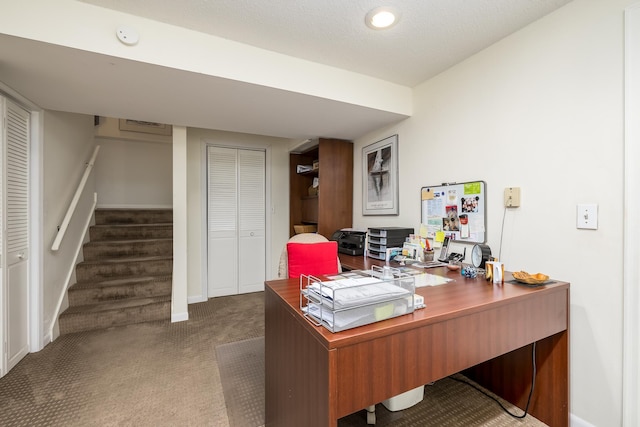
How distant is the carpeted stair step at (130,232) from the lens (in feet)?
11.6

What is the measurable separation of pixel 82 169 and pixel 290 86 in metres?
2.98

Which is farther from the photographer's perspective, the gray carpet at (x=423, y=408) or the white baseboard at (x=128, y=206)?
the white baseboard at (x=128, y=206)

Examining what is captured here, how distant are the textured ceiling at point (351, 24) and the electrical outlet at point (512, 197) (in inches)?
38.1

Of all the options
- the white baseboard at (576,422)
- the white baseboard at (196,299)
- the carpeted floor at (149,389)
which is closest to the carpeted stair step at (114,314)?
the carpeted floor at (149,389)

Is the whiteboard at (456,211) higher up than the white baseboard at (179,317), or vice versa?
the whiteboard at (456,211)

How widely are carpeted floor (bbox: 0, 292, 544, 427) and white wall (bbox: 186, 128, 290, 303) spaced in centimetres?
103

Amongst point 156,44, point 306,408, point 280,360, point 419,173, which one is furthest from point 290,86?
point 306,408

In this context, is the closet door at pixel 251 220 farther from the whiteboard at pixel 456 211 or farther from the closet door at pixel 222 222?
the whiteboard at pixel 456 211

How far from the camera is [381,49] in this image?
73.4 inches

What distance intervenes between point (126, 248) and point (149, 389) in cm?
228

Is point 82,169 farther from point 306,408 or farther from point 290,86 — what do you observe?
point 306,408

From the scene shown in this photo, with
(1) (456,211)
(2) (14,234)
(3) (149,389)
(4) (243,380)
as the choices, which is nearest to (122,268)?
(2) (14,234)

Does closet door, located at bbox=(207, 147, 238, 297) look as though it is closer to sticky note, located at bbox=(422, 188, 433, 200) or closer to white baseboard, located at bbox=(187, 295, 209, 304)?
white baseboard, located at bbox=(187, 295, 209, 304)

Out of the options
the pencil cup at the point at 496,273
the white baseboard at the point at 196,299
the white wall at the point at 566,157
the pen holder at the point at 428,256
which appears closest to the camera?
the white wall at the point at 566,157
